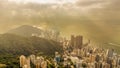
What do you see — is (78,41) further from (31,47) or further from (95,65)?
(95,65)

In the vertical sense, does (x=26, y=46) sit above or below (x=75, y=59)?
above

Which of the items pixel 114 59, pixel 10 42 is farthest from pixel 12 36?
pixel 114 59

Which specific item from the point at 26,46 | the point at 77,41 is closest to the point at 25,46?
the point at 26,46

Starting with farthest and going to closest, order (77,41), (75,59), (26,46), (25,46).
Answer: (77,41) → (26,46) → (25,46) → (75,59)

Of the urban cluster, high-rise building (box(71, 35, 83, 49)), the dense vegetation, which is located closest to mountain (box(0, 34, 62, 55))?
the dense vegetation

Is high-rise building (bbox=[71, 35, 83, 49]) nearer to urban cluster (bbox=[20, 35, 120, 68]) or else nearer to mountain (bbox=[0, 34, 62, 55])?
urban cluster (bbox=[20, 35, 120, 68])

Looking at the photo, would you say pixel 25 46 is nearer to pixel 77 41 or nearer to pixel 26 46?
pixel 26 46
